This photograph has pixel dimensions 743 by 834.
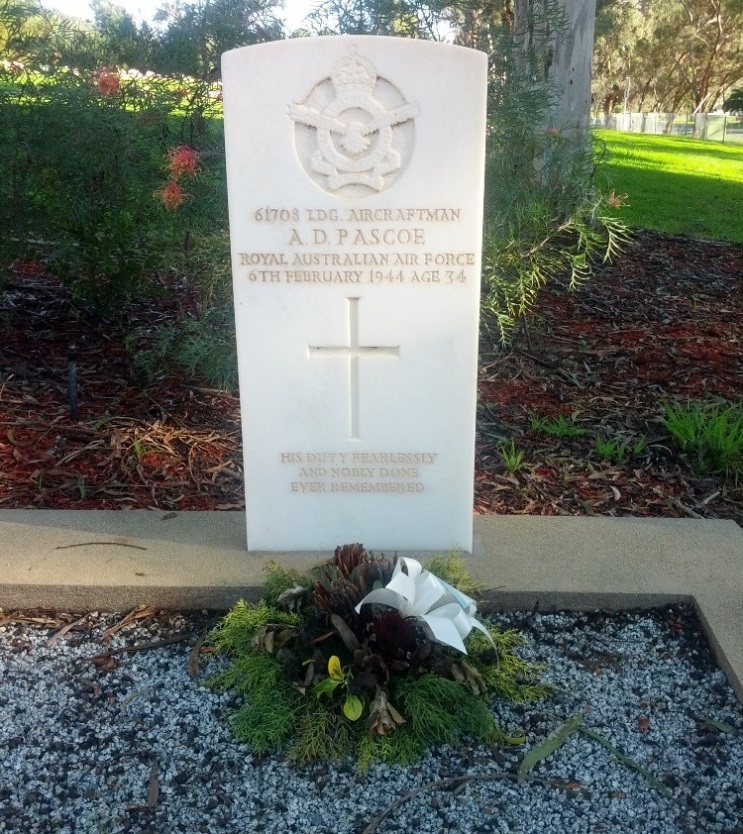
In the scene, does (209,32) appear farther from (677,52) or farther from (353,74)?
(677,52)

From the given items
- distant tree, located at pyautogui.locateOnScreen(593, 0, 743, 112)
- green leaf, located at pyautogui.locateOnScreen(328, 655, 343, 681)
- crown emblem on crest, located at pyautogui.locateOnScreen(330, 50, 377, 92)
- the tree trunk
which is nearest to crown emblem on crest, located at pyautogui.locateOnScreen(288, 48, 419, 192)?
crown emblem on crest, located at pyautogui.locateOnScreen(330, 50, 377, 92)

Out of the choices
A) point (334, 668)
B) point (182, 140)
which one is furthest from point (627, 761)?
point (182, 140)

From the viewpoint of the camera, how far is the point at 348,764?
8.15ft

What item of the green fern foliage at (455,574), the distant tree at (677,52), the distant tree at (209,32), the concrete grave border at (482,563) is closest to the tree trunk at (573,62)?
the distant tree at (209,32)

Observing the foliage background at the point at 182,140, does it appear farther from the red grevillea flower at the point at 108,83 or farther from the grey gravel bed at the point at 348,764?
the grey gravel bed at the point at 348,764

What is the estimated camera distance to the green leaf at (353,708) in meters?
2.50

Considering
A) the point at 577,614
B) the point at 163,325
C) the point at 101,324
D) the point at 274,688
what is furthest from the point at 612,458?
the point at 101,324

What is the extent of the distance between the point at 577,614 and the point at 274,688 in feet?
3.90

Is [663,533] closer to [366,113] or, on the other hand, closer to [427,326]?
[427,326]

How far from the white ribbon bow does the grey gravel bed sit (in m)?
0.29

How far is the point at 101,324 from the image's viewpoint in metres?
5.92

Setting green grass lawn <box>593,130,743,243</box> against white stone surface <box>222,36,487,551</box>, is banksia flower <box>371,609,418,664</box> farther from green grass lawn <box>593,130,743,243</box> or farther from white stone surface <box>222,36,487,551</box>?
green grass lawn <box>593,130,743,243</box>

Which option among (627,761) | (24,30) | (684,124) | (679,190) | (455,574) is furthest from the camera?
(684,124)

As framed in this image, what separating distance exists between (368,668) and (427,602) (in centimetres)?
28
